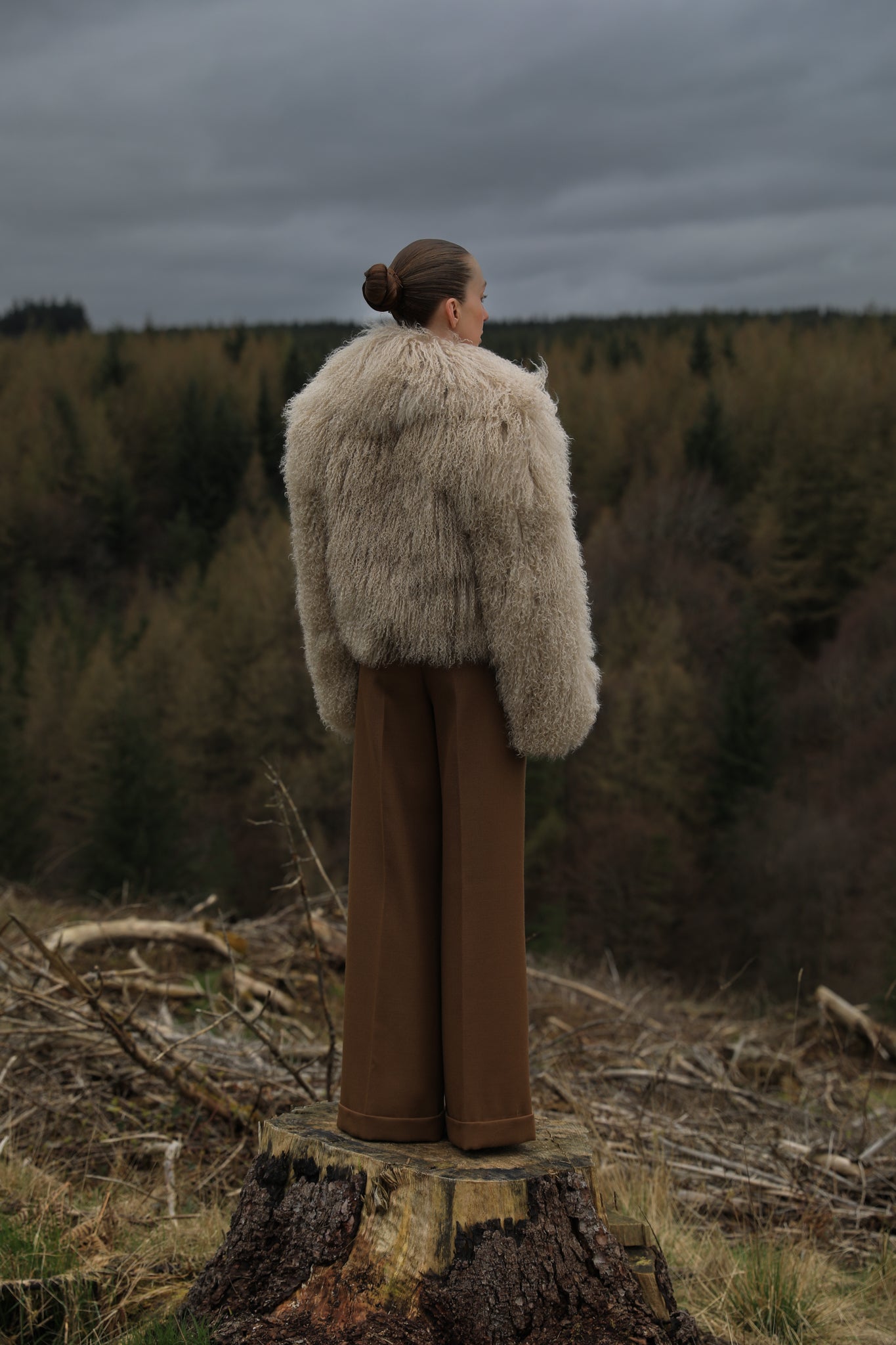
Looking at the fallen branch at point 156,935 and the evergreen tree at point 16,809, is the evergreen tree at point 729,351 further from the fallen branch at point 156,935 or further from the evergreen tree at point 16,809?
the fallen branch at point 156,935

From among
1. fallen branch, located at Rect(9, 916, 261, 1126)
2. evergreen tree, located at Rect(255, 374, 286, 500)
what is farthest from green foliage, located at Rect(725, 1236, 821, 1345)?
evergreen tree, located at Rect(255, 374, 286, 500)

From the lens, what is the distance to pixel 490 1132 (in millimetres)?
3525

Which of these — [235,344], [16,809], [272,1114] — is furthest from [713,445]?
[272,1114]

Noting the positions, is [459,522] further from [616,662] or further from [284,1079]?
[616,662]

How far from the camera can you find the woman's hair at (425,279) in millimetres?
3674

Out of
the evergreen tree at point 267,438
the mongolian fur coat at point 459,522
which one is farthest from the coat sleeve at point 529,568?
the evergreen tree at point 267,438

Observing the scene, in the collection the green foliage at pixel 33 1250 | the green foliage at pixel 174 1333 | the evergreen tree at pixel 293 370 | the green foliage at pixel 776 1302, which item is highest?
the green foliage at pixel 174 1333

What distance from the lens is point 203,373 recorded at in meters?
102

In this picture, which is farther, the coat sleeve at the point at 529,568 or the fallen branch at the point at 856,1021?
the fallen branch at the point at 856,1021

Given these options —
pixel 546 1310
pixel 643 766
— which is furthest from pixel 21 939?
pixel 643 766

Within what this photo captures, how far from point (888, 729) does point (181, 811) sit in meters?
26.8

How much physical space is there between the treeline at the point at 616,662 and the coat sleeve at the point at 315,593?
8288mm

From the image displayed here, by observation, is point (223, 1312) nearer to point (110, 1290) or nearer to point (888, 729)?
point (110, 1290)

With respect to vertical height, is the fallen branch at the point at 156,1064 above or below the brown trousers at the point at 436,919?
below
